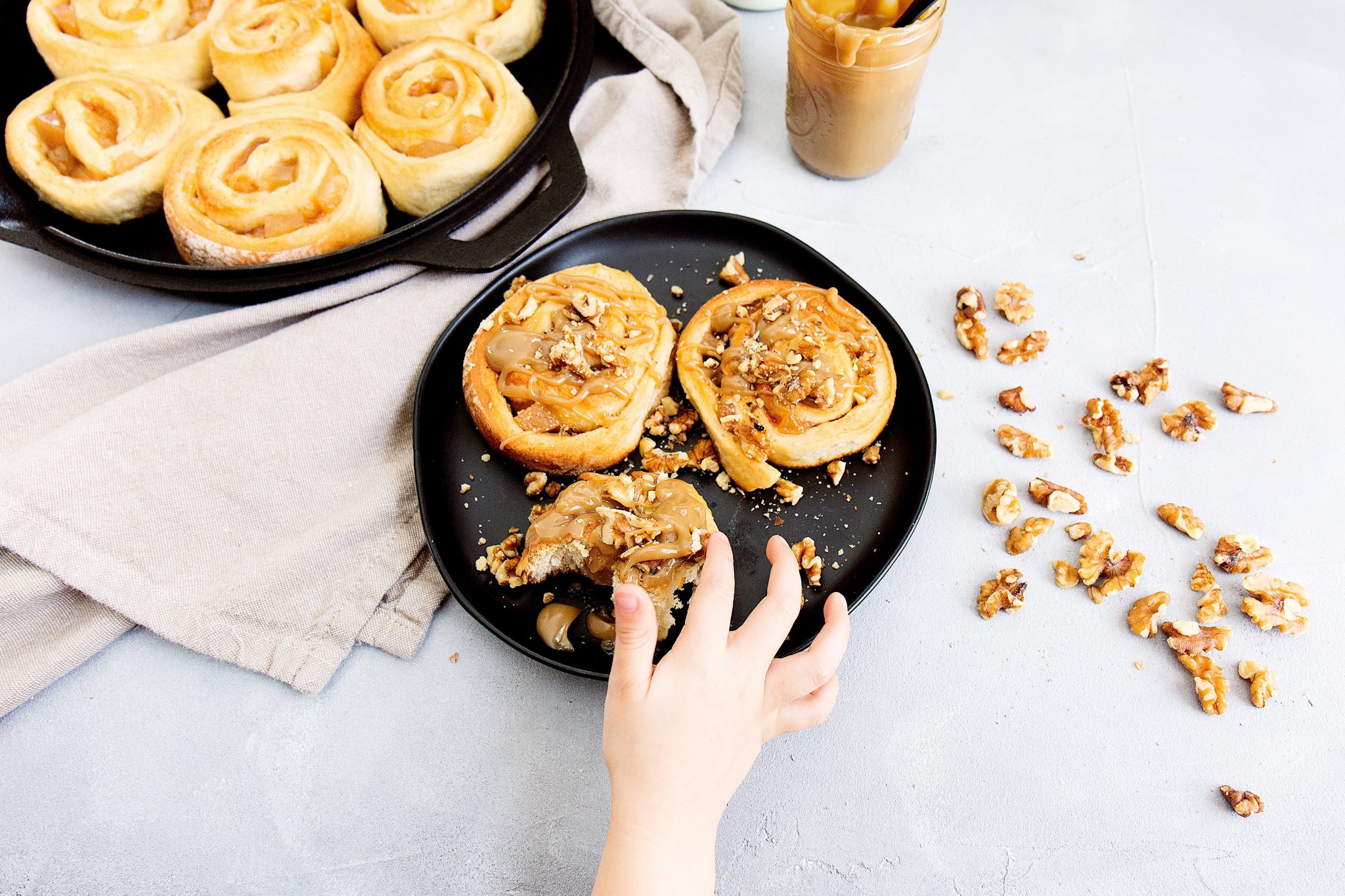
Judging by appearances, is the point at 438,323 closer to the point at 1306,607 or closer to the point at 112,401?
the point at 112,401

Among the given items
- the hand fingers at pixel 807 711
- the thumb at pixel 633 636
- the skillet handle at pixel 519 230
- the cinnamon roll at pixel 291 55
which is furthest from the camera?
the cinnamon roll at pixel 291 55

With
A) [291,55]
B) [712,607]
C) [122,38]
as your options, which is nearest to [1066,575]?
[712,607]

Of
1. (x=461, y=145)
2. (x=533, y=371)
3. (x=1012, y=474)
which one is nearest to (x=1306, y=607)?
(x=1012, y=474)

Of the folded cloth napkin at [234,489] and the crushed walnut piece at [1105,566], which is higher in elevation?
the folded cloth napkin at [234,489]

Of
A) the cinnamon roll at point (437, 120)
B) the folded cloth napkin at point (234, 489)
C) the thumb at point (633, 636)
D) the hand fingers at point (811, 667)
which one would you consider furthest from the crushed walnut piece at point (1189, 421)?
the cinnamon roll at point (437, 120)

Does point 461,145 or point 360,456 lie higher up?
point 461,145

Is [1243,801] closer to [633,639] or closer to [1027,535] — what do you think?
[1027,535]

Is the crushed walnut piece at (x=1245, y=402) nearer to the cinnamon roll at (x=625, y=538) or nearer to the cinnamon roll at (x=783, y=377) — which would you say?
the cinnamon roll at (x=783, y=377)
